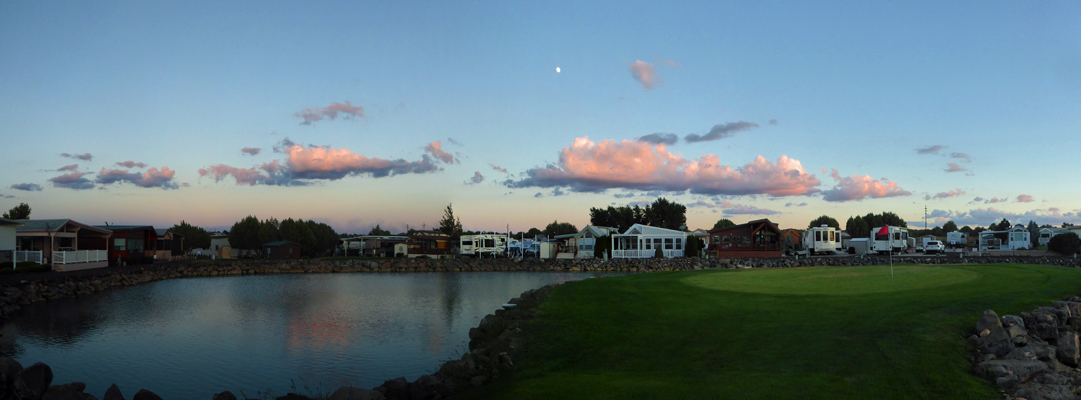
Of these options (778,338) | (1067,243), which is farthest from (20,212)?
(1067,243)

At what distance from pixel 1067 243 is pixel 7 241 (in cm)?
8716

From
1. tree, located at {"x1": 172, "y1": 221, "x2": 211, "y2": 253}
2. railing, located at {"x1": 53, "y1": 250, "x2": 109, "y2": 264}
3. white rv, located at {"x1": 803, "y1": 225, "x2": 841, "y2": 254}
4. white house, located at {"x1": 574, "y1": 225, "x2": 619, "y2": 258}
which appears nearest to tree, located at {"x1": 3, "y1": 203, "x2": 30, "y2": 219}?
tree, located at {"x1": 172, "y1": 221, "x2": 211, "y2": 253}

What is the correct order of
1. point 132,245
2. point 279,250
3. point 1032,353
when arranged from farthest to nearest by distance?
point 279,250 < point 132,245 < point 1032,353

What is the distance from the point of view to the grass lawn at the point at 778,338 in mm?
7779

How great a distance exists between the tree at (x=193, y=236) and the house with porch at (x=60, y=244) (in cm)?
4450

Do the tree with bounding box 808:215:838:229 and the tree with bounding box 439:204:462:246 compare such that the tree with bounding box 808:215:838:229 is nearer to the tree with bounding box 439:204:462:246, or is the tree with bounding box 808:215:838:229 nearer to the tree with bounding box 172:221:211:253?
the tree with bounding box 439:204:462:246

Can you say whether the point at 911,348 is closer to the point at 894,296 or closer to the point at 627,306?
the point at 894,296

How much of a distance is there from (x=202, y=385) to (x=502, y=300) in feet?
51.0

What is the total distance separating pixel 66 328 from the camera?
20.1 m

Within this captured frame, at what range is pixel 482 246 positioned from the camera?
225 feet

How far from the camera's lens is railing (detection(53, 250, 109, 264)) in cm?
3831

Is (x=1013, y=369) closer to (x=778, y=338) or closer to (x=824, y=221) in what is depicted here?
(x=778, y=338)

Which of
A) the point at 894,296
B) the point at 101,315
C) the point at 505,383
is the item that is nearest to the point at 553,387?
the point at 505,383

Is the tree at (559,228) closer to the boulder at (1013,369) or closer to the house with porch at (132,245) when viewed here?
the house with porch at (132,245)
